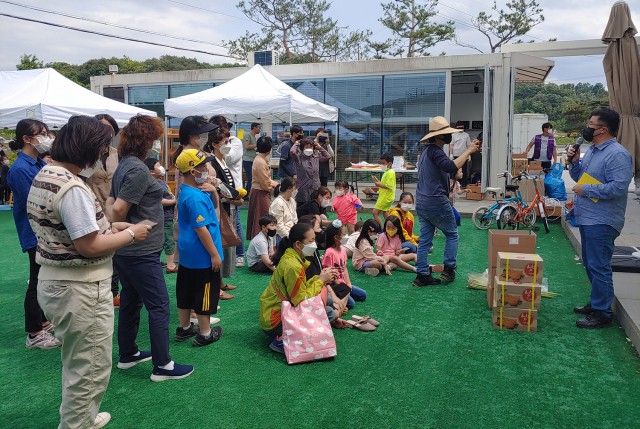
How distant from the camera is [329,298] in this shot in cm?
449

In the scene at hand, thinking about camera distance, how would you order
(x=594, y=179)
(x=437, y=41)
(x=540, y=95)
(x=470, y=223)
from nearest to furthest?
(x=594, y=179), (x=470, y=223), (x=437, y=41), (x=540, y=95)

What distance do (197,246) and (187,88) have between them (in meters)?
13.1

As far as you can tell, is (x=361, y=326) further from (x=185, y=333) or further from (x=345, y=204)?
(x=345, y=204)

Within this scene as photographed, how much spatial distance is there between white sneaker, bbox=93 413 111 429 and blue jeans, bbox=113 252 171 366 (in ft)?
1.79

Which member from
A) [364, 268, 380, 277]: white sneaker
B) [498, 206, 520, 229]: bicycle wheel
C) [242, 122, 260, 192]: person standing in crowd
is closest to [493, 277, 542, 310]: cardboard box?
[364, 268, 380, 277]: white sneaker

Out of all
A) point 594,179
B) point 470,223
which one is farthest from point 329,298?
point 470,223

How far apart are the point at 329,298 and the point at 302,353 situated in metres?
0.85

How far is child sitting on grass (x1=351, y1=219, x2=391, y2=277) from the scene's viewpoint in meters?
6.16

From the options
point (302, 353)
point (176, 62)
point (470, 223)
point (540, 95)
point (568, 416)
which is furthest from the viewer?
point (540, 95)

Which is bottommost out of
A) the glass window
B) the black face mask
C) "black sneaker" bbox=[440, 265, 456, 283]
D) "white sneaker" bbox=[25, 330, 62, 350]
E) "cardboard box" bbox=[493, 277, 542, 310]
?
"white sneaker" bbox=[25, 330, 62, 350]

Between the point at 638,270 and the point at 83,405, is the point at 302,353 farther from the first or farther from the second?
the point at 638,270

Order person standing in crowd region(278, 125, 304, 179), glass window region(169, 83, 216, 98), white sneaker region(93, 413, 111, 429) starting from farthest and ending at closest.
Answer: glass window region(169, 83, 216, 98) → person standing in crowd region(278, 125, 304, 179) → white sneaker region(93, 413, 111, 429)

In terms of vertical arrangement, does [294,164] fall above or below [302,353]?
above

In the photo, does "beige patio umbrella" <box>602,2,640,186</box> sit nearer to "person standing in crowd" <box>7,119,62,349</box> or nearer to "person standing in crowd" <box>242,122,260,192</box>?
"person standing in crowd" <box>7,119,62,349</box>
